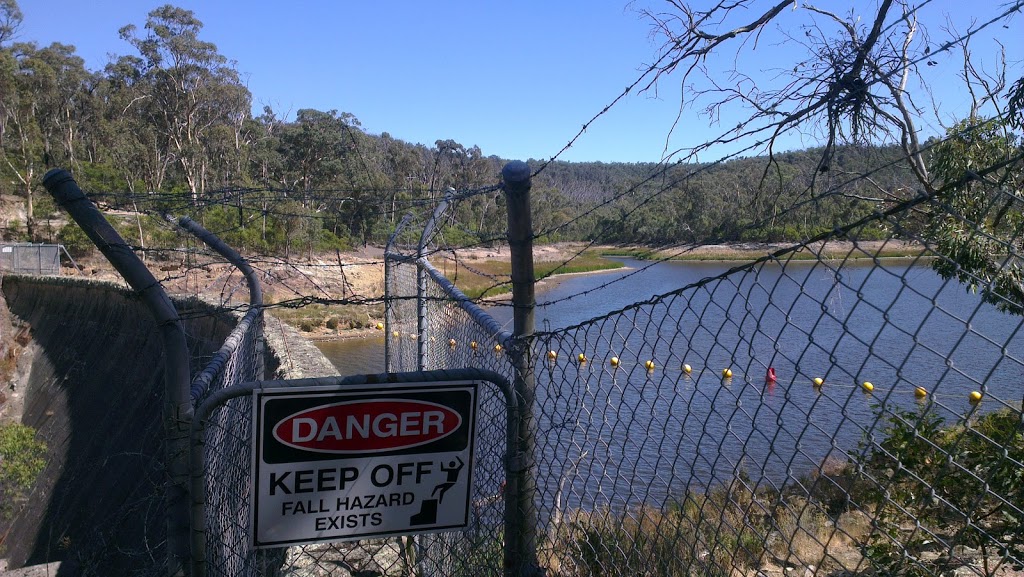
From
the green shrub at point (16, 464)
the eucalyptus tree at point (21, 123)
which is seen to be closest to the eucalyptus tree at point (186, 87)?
the eucalyptus tree at point (21, 123)

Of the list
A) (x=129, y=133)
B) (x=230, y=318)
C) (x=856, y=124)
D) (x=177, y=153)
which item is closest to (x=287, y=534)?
(x=856, y=124)

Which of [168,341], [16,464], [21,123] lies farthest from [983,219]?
[21,123]

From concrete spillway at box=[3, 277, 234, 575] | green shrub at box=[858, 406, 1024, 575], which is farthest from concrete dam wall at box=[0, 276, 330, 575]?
green shrub at box=[858, 406, 1024, 575]

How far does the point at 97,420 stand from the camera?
42.5 feet

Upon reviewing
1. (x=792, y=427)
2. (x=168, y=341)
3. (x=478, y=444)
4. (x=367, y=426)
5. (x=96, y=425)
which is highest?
(x=168, y=341)

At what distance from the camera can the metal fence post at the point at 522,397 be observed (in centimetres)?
212

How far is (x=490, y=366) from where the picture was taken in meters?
2.76

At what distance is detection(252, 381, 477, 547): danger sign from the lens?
192 cm

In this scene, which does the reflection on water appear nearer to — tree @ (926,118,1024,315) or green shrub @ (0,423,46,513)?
green shrub @ (0,423,46,513)

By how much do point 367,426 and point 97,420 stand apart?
510 inches

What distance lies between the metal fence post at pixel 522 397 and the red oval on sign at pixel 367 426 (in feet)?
0.75

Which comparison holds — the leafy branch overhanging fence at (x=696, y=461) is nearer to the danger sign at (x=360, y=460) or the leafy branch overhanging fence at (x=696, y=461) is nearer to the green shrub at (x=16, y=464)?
the danger sign at (x=360, y=460)

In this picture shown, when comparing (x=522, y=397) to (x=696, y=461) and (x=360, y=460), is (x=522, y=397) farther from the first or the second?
(x=696, y=461)

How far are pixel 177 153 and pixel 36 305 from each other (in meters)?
13.7
